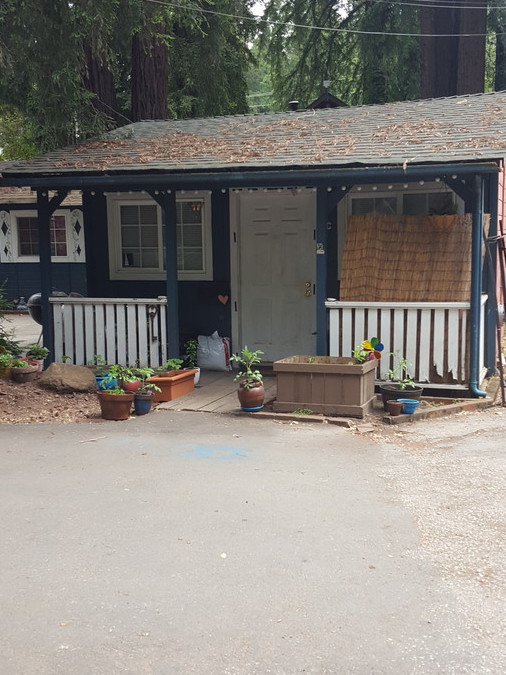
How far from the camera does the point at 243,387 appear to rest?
812cm

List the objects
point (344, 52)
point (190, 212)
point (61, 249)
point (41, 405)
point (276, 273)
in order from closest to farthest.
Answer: point (41, 405) < point (276, 273) < point (190, 212) < point (344, 52) < point (61, 249)

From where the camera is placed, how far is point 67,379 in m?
9.22

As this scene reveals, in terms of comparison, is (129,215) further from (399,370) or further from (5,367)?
(399,370)

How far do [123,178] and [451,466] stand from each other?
5.47m

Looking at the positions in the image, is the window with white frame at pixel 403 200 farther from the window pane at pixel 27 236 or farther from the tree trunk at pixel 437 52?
the window pane at pixel 27 236

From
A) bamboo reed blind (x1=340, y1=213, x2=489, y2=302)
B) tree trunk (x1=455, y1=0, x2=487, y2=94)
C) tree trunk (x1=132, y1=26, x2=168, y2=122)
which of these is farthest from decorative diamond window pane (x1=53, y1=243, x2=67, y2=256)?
bamboo reed blind (x1=340, y1=213, x2=489, y2=302)

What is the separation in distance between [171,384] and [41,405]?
5.09 feet

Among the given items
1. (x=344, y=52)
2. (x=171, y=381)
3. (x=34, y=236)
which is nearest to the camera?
(x=171, y=381)

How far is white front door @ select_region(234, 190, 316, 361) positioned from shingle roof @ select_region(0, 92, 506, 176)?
1.07m

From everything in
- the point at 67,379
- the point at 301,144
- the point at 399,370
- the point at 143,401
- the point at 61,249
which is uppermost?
the point at 301,144

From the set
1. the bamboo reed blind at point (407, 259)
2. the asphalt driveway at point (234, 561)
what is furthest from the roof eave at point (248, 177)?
the asphalt driveway at point (234, 561)

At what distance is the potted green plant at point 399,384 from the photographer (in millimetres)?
8203

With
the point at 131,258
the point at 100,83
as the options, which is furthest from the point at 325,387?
the point at 100,83

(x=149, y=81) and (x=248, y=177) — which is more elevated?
(x=149, y=81)
